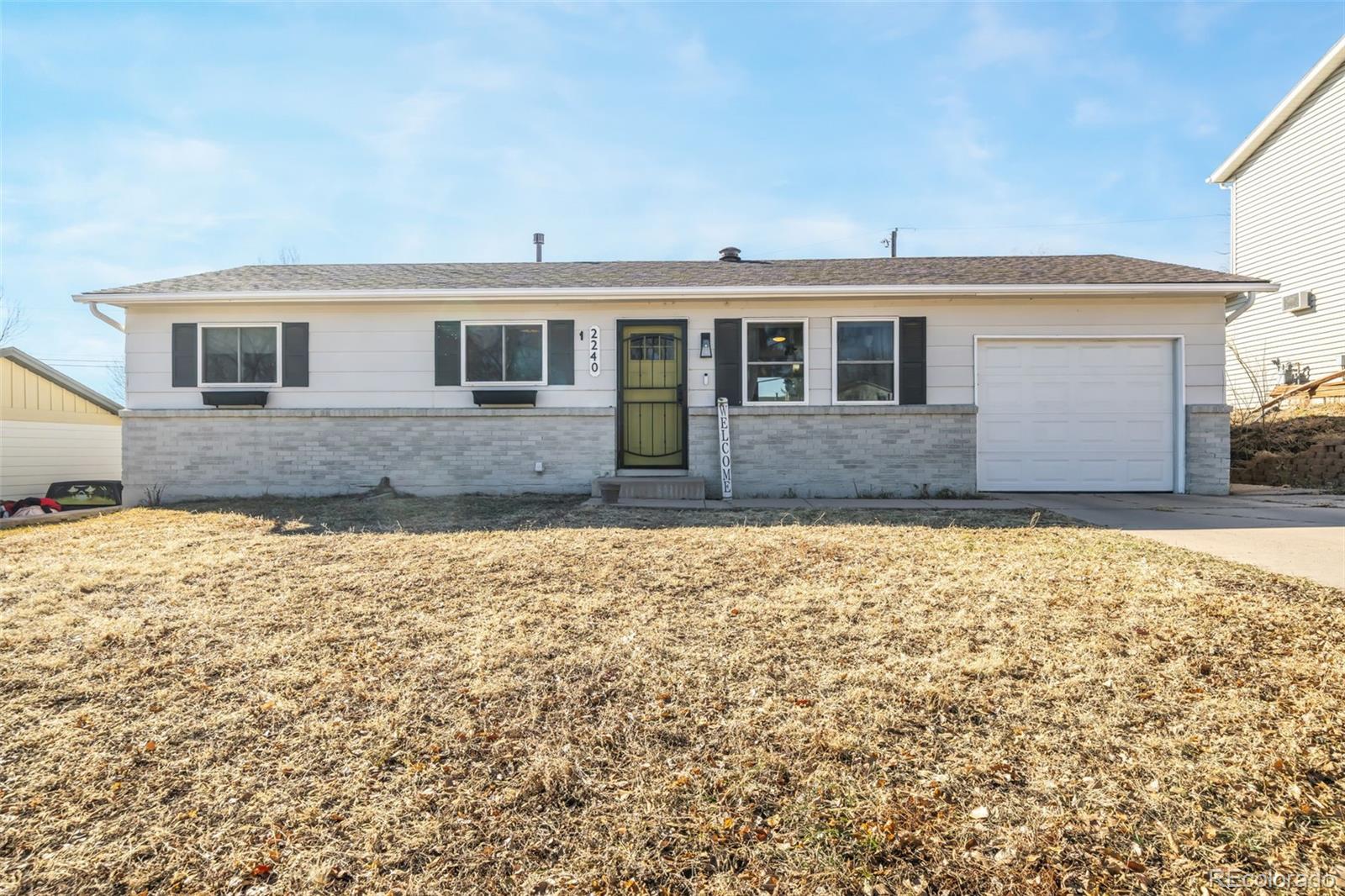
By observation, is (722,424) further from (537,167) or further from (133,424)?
(133,424)

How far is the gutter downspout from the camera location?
26.8 ft

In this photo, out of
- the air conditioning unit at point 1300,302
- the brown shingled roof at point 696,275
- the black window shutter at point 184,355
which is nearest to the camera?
the brown shingled roof at point 696,275

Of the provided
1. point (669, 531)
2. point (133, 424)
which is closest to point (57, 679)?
point (669, 531)

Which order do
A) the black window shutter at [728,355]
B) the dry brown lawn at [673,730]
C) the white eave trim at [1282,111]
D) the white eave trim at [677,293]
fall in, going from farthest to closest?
1. the white eave trim at [1282,111]
2. the black window shutter at [728,355]
3. the white eave trim at [677,293]
4. the dry brown lawn at [673,730]

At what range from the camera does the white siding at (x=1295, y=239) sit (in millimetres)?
12484

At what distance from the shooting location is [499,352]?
840cm

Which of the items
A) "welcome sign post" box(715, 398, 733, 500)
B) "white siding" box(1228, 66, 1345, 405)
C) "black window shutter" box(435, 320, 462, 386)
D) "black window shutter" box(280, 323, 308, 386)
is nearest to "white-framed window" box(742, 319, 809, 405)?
"welcome sign post" box(715, 398, 733, 500)

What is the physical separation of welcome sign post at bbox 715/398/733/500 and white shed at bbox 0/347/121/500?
12886mm

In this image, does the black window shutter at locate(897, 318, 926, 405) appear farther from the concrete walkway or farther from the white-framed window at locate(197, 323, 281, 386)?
the white-framed window at locate(197, 323, 281, 386)

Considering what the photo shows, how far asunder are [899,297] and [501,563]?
6.25 meters

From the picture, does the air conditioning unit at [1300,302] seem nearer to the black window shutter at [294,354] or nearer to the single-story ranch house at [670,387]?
the single-story ranch house at [670,387]

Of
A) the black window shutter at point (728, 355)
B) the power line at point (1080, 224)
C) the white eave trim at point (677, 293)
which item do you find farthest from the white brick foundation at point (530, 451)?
the power line at point (1080, 224)

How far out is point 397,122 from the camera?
9922 mm

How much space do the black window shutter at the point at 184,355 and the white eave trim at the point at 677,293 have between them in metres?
0.39
